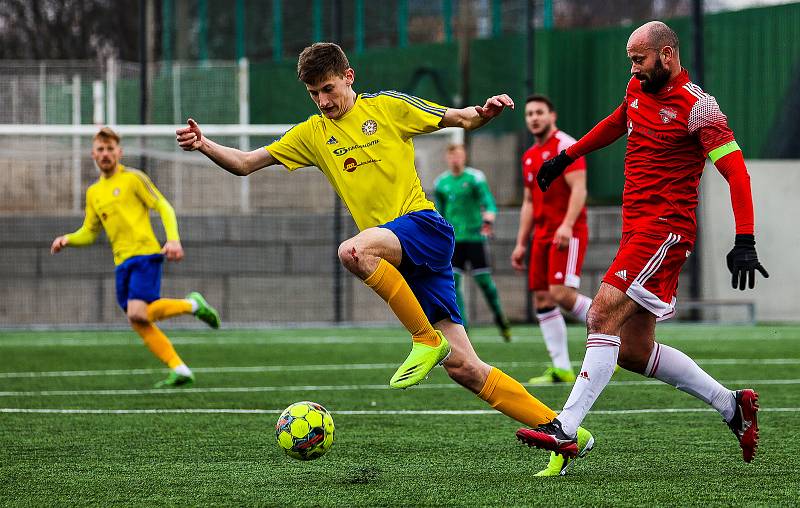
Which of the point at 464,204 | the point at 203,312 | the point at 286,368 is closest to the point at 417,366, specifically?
the point at 203,312

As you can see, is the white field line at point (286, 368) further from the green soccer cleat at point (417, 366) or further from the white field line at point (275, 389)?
the green soccer cleat at point (417, 366)

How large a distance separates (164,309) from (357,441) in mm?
3737

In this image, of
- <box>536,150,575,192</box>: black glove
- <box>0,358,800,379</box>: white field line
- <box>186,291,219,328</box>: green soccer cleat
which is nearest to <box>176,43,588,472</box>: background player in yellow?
<box>536,150,575,192</box>: black glove

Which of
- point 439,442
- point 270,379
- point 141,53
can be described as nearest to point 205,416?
point 439,442

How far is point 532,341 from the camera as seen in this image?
13750 millimetres

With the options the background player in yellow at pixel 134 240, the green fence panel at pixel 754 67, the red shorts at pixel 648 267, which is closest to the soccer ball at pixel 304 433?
the red shorts at pixel 648 267

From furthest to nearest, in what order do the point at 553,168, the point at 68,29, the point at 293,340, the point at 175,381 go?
1. the point at 68,29
2. the point at 293,340
3. the point at 175,381
4. the point at 553,168

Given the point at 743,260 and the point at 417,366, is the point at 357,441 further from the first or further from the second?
the point at 743,260

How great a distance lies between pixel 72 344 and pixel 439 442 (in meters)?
8.30

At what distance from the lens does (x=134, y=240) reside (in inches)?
380

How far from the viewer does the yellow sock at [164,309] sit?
9664 mm

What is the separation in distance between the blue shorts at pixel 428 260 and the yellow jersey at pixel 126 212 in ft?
14.4

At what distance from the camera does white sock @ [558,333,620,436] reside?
17.5ft

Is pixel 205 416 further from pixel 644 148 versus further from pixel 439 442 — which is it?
pixel 644 148
